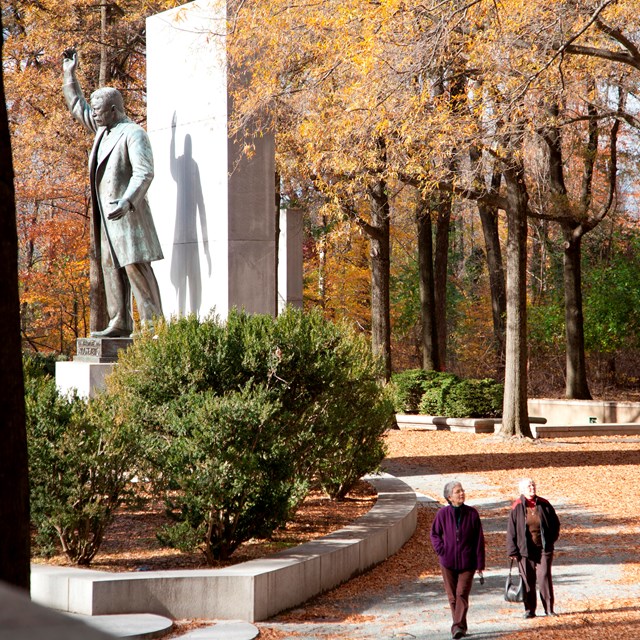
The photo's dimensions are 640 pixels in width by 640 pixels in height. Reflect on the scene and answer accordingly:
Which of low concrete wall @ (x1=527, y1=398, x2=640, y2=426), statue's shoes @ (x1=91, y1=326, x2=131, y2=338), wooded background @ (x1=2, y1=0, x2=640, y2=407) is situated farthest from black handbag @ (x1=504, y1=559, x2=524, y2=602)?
low concrete wall @ (x1=527, y1=398, x2=640, y2=426)

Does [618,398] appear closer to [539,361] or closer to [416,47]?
[539,361]

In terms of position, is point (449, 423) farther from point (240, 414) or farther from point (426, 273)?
point (240, 414)

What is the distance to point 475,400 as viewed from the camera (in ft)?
73.4

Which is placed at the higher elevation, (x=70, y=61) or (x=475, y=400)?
(x=70, y=61)

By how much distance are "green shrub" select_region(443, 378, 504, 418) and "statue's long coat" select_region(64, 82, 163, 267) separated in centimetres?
1154

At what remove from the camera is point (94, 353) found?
1274 centimetres

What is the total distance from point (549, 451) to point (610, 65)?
7.37 m

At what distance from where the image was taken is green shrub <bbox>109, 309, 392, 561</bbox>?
24.7ft

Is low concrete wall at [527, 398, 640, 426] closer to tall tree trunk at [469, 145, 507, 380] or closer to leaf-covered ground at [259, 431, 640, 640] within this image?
leaf-covered ground at [259, 431, 640, 640]

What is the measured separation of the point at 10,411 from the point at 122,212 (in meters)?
8.23

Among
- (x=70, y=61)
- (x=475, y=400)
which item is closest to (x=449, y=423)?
(x=475, y=400)

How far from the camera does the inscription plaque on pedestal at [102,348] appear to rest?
12.6m

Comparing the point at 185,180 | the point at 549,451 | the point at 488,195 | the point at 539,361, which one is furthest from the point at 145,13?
the point at 539,361

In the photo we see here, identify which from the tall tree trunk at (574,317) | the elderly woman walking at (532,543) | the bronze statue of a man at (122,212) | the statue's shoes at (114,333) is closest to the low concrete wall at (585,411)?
the tall tree trunk at (574,317)
